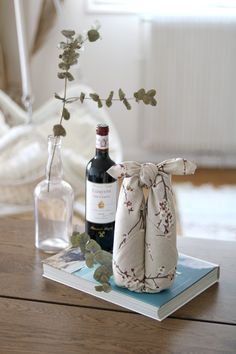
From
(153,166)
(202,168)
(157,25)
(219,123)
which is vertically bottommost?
(202,168)

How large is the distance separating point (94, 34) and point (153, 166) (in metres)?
0.33

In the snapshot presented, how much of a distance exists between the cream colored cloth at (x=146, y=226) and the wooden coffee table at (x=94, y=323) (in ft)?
0.23

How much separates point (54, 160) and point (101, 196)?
138mm

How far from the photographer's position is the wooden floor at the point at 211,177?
339 centimetres

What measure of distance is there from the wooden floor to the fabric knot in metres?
2.21

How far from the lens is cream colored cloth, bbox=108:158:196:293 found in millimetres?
1151

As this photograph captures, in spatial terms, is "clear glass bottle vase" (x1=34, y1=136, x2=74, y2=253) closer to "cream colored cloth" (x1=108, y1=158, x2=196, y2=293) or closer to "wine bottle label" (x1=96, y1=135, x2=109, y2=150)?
"wine bottle label" (x1=96, y1=135, x2=109, y2=150)


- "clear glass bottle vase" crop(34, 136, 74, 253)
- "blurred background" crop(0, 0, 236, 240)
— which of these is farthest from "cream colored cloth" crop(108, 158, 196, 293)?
"blurred background" crop(0, 0, 236, 240)

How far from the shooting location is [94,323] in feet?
3.67

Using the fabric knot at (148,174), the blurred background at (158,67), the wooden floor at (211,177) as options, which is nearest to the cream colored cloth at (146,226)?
the fabric knot at (148,174)

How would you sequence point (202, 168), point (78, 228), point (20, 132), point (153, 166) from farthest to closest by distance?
point (202, 168) < point (20, 132) < point (78, 228) < point (153, 166)

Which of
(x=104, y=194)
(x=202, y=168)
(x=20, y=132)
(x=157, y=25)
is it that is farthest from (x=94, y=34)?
(x=202, y=168)

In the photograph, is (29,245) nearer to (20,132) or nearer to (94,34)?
(94,34)

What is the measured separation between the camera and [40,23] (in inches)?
134
